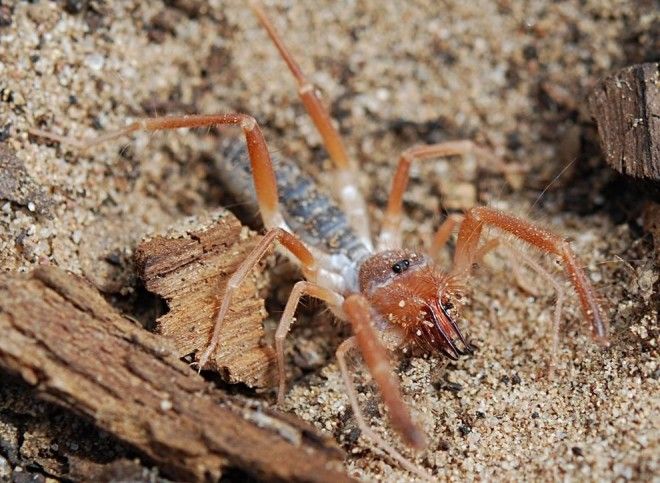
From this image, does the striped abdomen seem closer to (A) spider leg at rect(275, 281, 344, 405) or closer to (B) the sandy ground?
(B) the sandy ground

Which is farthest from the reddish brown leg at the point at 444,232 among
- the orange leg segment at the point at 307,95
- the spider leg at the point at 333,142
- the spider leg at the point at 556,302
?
the orange leg segment at the point at 307,95

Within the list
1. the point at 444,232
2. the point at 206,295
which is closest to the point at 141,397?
the point at 206,295

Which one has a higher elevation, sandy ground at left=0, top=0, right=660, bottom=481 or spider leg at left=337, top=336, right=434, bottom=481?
sandy ground at left=0, top=0, right=660, bottom=481

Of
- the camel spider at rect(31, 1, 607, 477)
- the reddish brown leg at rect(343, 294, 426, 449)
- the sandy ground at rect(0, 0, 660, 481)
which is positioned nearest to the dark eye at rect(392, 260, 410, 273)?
the camel spider at rect(31, 1, 607, 477)

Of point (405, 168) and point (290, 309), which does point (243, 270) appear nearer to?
point (290, 309)

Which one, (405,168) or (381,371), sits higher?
(405,168)

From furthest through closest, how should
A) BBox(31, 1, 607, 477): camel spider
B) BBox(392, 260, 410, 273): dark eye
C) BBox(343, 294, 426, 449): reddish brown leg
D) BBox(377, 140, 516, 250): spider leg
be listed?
1. BBox(377, 140, 516, 250): spider leg
2. BBox(392, 260, 410, 273): dark eye
3. BBox(31, 1, 607, 477): camel spider
4. BBox(343, 294, 426, 449): reddish brown leg
